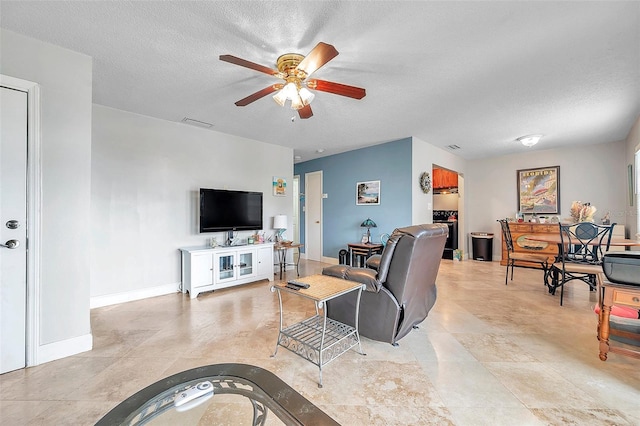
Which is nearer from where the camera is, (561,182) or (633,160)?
(633,160)

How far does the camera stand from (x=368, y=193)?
5.16 m

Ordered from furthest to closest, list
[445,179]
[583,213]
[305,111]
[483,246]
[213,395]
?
[445,179] < [483,246] < [583,213] < [305,111] < [213,395]

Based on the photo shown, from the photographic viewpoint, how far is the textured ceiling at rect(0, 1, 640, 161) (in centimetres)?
166

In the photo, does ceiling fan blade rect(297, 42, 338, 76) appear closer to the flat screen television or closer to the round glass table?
the round glass table

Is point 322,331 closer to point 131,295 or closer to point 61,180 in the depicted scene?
point 61,180

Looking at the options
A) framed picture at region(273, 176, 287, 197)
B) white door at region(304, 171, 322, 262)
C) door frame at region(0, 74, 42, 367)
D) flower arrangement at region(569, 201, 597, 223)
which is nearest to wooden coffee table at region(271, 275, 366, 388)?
door frame at region(0, 74, 42, 367)

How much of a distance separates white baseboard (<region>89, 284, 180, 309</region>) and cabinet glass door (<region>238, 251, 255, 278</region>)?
2.88 ft

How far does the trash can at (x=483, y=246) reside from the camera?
5910 mm

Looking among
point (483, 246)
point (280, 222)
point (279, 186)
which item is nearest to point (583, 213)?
point (483, 246)

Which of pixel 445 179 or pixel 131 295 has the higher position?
pixel 445 179

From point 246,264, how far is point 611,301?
3.87 metres

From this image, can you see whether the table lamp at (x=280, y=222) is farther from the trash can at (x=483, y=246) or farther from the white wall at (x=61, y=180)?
the trash can at (x=483, y=246)

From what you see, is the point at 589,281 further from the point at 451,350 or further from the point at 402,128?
the point at 402,128

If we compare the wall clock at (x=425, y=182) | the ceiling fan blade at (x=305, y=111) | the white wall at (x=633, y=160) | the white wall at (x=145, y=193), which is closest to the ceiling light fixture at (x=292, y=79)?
the ceiling fan blade at (x=305, y=111)
